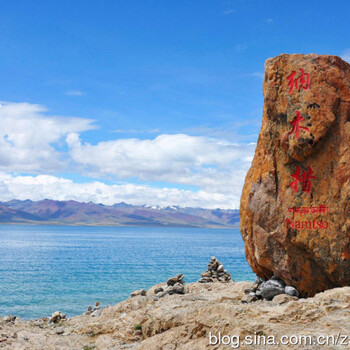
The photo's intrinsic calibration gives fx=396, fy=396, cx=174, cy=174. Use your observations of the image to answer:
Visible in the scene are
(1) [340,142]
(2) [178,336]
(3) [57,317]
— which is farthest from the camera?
(3) [57,317]

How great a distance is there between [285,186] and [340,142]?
242 centimetres

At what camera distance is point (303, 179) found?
1420 centimetres

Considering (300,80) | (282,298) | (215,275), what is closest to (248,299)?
(282,298)

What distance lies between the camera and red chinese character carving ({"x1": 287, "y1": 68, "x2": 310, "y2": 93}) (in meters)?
14.2

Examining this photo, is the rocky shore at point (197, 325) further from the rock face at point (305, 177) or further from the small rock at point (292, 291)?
the rock face at point (305, 177)

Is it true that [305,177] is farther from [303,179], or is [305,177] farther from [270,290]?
[270,290]

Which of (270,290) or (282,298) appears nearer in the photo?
(282,298)

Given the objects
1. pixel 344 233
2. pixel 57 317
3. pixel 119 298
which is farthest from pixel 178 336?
pixel 119 298

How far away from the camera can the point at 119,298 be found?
3158cm

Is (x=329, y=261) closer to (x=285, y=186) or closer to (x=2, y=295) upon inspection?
(x=285, y=186)

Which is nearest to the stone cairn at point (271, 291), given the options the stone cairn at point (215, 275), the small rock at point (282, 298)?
the small rock at point (282, 298)

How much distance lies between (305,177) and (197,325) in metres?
6.68

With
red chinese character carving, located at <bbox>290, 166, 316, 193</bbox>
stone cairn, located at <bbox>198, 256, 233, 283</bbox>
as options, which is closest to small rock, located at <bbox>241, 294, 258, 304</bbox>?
red chinese character carving, located at <bbox>290, 166, 316, 193</bbox>

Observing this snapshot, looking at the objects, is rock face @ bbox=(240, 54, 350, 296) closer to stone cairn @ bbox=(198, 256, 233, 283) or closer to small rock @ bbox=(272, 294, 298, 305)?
small rock @ bbox=(272, 294, 298, 305)
